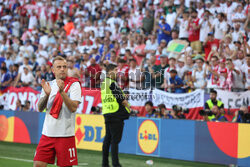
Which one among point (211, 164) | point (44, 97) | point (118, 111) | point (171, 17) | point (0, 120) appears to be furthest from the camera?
point (171, 17)

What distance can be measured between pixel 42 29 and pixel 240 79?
43.9 feet

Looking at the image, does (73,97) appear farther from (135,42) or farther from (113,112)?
(135,42)

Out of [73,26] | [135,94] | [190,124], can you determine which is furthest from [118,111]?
[73,26]

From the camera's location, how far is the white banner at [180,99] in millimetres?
12188

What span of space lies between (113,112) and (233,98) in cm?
431

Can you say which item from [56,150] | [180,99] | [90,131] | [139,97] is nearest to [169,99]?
[180,99]

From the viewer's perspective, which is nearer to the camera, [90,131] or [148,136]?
[148,136]

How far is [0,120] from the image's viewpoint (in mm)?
15609

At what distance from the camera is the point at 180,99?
1252 cm

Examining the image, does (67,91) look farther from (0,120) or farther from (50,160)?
(0,120)

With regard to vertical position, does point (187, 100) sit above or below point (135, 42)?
below

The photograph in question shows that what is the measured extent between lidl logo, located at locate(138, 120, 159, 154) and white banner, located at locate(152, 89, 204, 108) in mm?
1081

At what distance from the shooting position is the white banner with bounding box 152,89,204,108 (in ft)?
40.0

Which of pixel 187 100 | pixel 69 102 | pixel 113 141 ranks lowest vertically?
pixel 113 141
